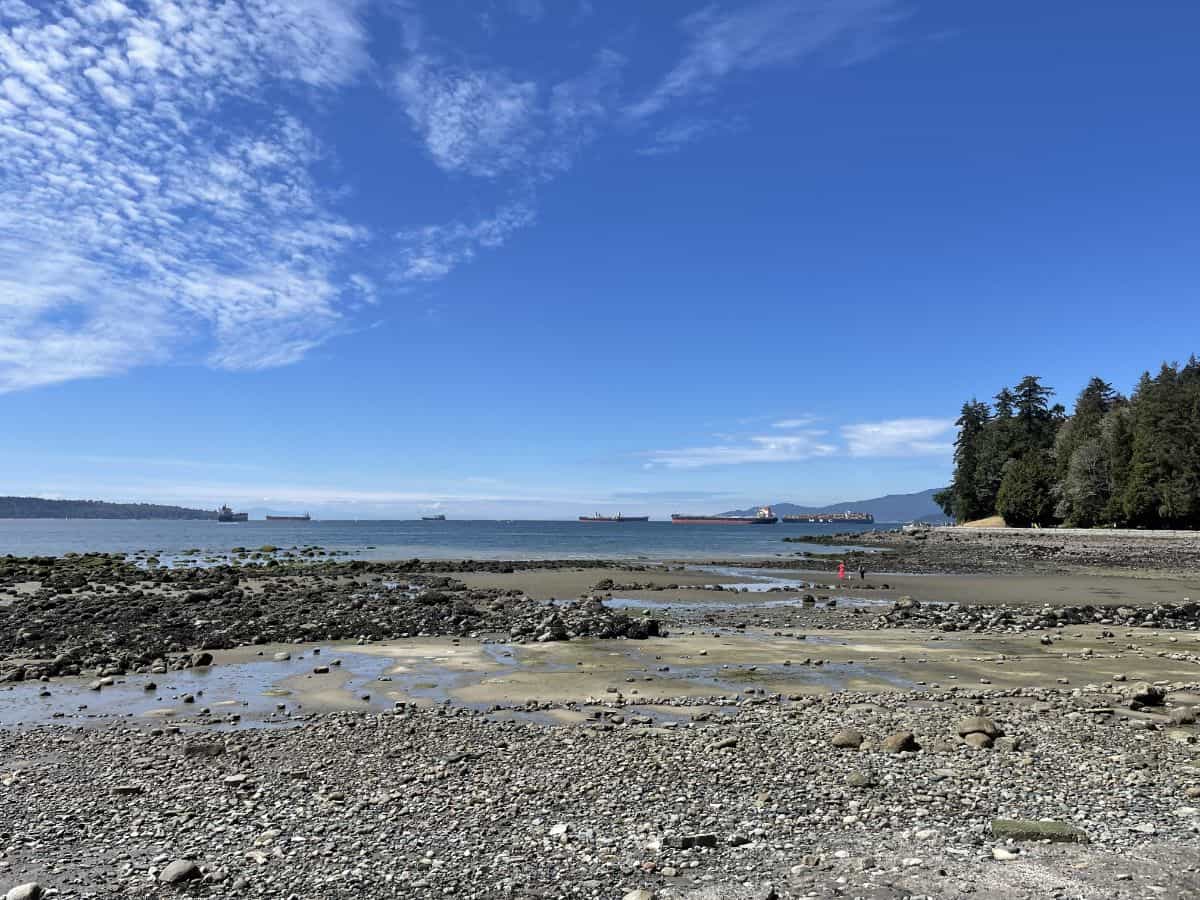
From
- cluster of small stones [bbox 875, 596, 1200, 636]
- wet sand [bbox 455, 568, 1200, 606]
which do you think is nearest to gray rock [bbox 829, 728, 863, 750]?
→ cluster of small stones [bbox 875, 596, 1200, 636]

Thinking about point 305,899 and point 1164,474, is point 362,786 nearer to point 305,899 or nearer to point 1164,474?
point 305,899

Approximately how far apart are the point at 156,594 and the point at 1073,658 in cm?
3575

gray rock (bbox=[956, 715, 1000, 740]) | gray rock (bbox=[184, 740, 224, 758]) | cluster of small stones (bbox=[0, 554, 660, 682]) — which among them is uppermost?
gray rock (bbox=[956, 715, 1000, 740])

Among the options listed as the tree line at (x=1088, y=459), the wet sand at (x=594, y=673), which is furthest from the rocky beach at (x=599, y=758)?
the tree line at (x=1088, y=459)

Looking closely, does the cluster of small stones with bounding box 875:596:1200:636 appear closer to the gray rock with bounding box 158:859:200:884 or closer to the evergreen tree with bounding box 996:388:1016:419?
the gray rock with bounding box 158:859:200:884

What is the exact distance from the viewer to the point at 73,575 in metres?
43.8

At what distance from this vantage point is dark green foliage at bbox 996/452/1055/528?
104m

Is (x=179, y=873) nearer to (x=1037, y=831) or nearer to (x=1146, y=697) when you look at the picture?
(x=1037, y=831)

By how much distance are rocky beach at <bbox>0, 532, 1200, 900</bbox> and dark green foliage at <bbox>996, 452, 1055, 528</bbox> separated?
8991 cm

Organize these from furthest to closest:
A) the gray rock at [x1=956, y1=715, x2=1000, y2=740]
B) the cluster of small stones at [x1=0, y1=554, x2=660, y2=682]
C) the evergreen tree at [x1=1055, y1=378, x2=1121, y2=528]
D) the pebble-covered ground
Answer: the evergreen tree at [x1=1055, y1=378, x2=1121, y2=528]
the pebble-covered ground
the cluster of small stones at [x1=0, y1=554, x2=660, y2=682]
the gray rock at [x1=956, y1=715, x2=1000, y2=740]

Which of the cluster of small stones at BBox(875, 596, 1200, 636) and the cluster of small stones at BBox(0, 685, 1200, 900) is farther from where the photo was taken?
the cluster of small stones at BBox(875, 596, 1200, 636)

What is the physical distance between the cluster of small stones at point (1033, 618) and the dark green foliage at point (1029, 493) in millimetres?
83163

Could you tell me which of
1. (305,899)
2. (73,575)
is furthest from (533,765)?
(73,575)

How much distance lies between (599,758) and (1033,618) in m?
20.8
